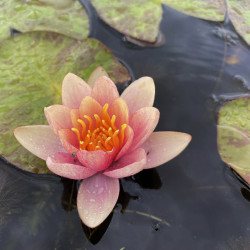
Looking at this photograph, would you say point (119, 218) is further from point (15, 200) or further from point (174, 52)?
point (174, 52)

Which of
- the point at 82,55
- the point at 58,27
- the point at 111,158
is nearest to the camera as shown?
Result: the point at 111,158

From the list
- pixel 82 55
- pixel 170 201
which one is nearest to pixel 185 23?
pixel 82 55

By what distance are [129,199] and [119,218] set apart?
0.16 metres

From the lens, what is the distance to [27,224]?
191 centimetres

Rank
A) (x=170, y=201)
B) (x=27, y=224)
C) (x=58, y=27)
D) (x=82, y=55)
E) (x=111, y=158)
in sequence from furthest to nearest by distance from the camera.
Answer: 1. (x=58, y=27)
2. (x=82, y=55)
3. (x=170, y=201)
4. (x=27, y=224)
5. (x=111, y=158)

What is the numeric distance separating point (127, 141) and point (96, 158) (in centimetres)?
23

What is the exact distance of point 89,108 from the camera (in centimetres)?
186

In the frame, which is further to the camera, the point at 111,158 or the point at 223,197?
the point at 223,197

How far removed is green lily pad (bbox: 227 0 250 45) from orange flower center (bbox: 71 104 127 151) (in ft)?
6.57

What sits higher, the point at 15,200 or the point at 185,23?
the point at 185,23

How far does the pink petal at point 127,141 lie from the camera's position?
1.67 metres

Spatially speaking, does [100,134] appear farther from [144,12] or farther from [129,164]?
[144,12]

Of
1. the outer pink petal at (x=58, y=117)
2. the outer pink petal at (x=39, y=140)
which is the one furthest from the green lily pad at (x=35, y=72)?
the outer pink petal at (x=58, y=117)

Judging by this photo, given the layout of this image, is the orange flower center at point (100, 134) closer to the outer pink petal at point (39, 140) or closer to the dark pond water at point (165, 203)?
the outer pink petal at point (39, 140)
